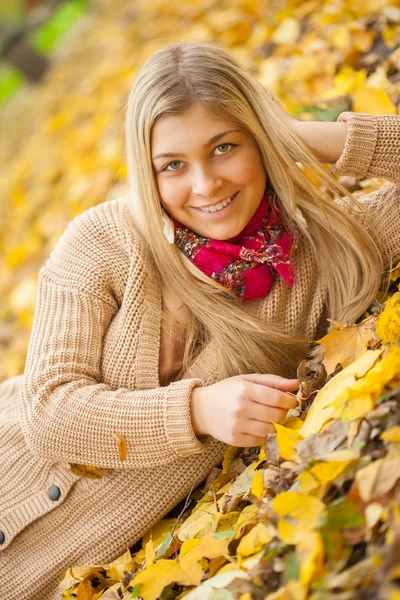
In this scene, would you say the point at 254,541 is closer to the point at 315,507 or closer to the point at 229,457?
the point at 315,507

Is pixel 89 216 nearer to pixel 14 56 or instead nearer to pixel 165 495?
pixel 165 495

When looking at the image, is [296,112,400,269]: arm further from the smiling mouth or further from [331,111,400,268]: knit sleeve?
the smiling mouth

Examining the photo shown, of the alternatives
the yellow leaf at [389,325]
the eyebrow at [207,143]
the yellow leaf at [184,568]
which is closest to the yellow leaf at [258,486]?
the yellow leaf at [184,568]

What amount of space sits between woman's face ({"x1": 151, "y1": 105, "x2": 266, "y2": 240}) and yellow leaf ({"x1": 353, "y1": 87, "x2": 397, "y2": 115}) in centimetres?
66

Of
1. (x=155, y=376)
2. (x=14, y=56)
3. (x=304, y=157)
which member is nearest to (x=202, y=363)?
(x=155, y=376)

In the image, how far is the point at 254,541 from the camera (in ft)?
3.84

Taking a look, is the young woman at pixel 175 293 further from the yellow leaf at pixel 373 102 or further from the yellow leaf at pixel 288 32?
the yellow leaf at pixel 288 32

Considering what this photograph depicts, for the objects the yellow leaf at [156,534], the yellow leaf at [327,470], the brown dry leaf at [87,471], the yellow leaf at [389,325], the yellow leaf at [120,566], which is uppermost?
the yellow leaf at [389,325]

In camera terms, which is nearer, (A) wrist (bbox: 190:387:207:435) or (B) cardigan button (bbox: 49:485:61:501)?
(A) wrist (bbox: 190:387:207:435)

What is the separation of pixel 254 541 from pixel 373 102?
1495mm

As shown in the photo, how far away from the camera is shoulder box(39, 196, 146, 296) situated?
1.72 meters

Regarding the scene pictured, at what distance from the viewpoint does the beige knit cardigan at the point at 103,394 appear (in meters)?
1.61

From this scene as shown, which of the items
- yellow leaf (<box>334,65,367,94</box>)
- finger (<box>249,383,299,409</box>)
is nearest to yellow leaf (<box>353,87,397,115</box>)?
yellow leaf (<box>334,65,367,94</box>)

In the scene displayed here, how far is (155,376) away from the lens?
67.1 inches
